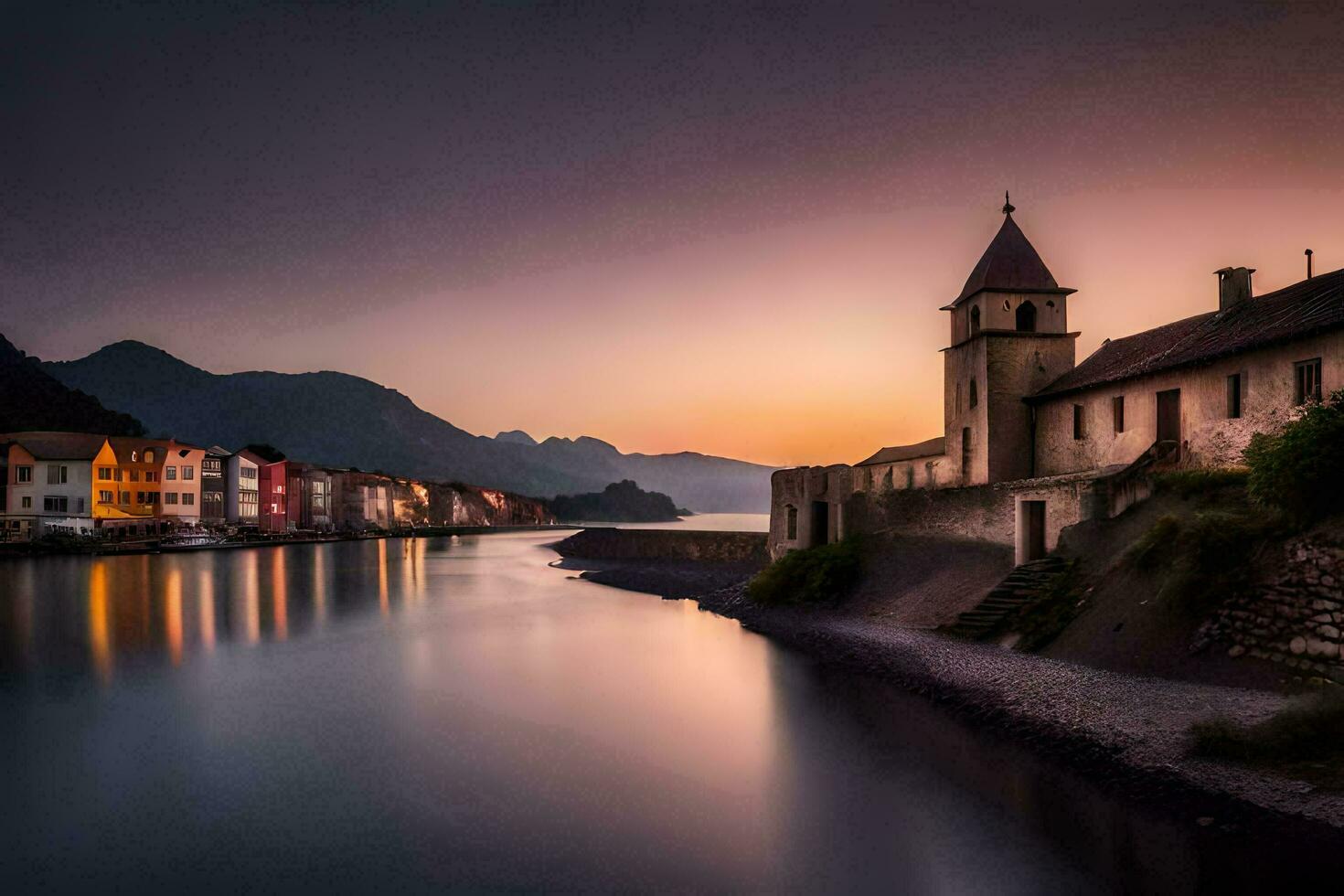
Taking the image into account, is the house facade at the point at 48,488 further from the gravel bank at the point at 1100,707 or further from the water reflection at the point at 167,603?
the gravel bank at the point at 1100,707

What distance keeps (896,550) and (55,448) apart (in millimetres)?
74643

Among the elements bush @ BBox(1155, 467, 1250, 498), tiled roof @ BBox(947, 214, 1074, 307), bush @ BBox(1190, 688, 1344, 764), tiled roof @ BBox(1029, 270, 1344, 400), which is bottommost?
bush @ BBox(1190, 688, 1344, 764)

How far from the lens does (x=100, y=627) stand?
1057 inches

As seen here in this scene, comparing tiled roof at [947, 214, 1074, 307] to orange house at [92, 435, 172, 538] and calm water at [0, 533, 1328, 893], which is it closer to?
calm water at [0, 533, 1328, 893]

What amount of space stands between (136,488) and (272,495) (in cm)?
1760

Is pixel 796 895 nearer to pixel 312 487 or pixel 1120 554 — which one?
pixel 1120 554

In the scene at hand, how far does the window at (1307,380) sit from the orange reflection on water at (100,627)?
3087 cm

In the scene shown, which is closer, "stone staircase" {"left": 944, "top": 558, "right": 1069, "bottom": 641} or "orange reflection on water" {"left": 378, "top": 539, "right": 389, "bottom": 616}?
"stone staircase" {"left": 944, "top": 558, "right": 1069, "bottom": 641}

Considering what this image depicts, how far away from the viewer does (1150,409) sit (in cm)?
2288

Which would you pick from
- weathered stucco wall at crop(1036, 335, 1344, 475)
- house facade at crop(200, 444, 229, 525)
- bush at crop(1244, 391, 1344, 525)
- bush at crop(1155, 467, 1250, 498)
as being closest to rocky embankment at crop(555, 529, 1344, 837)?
bush at crop(1244, 391, 1344, 525)

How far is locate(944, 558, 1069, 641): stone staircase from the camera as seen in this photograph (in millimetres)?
18156

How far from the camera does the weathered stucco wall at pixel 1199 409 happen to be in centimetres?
1841

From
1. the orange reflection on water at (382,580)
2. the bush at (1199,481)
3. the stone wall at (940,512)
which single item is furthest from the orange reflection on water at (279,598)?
the bush at (1199,481)

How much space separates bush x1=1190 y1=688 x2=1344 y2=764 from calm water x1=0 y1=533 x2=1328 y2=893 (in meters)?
1.61
